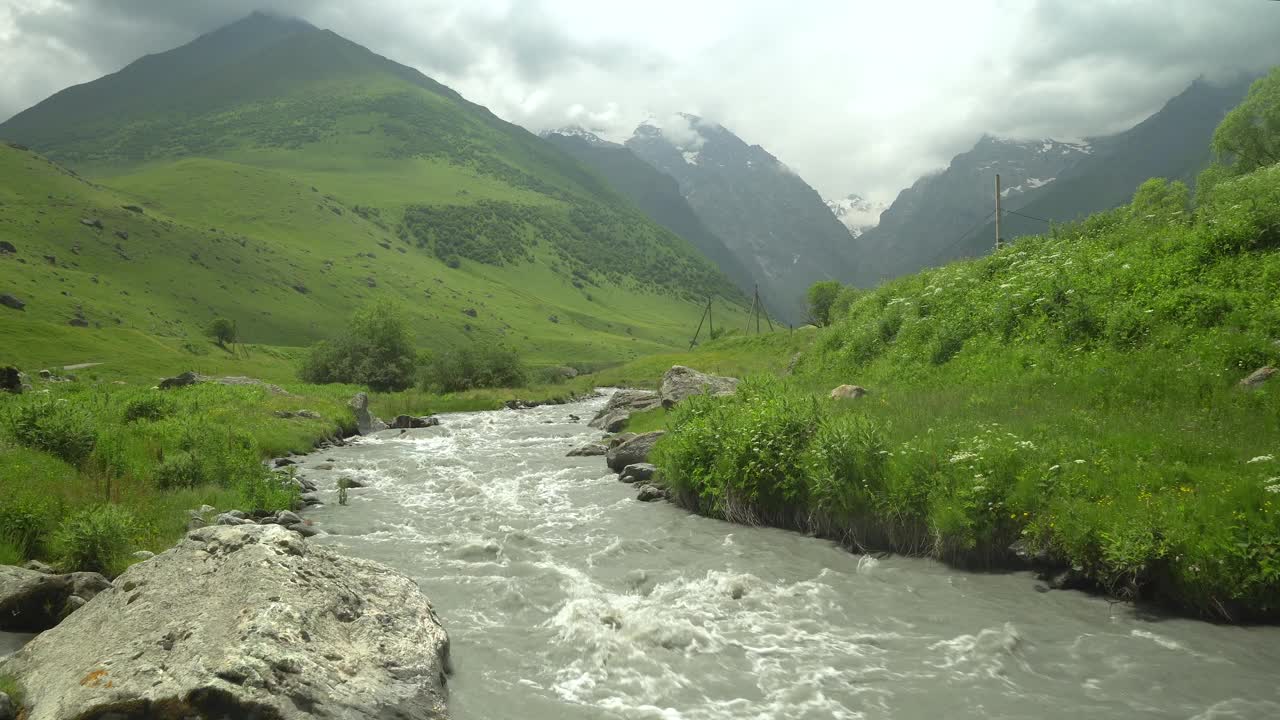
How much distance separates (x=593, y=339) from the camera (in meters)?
192

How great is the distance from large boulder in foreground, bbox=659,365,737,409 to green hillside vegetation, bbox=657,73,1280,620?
8088 mm

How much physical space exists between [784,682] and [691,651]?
1753 millimetres

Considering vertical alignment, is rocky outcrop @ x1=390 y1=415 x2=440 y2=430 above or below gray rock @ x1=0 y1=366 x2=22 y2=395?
below

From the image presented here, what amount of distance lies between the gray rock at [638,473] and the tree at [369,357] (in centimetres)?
5557

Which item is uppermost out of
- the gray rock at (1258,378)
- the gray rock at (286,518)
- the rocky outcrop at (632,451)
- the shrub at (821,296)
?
the shrub at (821,296)

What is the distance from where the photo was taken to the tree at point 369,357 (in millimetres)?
76625

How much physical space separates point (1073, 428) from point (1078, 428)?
0.10m

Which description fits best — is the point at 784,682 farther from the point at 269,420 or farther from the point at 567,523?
the point at 269,420

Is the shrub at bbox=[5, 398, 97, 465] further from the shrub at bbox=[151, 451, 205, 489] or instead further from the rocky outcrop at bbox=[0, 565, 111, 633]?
the rocky outcrop at bbox=[0, 565, 111, 633]

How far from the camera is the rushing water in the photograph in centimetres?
977

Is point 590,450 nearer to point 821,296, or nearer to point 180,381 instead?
point 180,381

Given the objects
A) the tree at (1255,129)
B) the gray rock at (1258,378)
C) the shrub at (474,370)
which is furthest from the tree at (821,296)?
the gray rock at (1258,378)

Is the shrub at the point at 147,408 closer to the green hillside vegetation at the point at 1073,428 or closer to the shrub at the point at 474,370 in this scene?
the green hillside vegetation at the point at 1073,428

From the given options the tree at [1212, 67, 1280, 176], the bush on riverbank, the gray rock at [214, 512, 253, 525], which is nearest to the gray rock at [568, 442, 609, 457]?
the bush on riverbank
